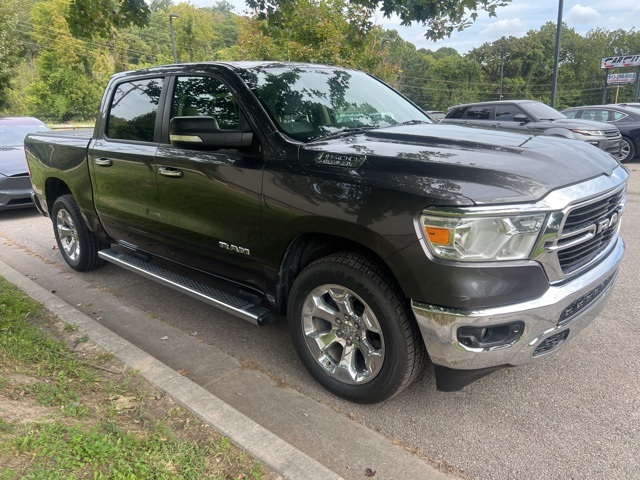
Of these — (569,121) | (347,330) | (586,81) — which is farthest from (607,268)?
(586,81)

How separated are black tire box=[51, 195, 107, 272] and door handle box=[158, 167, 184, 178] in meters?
1.96

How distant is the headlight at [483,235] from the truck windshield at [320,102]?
3.95ft

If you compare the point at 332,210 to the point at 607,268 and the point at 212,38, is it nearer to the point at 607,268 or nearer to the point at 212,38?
the point at 607,268

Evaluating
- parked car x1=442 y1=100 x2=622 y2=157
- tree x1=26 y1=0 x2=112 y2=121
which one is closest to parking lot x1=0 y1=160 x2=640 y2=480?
parked car x1=442 y1=100 x2=622 y2=157

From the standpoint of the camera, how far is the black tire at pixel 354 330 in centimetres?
256

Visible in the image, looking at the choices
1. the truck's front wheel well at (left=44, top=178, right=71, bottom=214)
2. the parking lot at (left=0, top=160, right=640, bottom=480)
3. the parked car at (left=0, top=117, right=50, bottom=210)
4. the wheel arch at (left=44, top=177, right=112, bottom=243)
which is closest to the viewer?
the parking lot at (left=0, top=160, right=640, bottom=480)

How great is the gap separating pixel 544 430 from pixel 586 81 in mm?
83549

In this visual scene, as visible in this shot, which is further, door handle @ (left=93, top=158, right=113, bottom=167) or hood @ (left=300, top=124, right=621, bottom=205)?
door handle @ (left=93, top=158, right=113, bottom=167)

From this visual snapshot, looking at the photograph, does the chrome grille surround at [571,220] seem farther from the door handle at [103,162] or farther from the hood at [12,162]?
the hood at [12,162]

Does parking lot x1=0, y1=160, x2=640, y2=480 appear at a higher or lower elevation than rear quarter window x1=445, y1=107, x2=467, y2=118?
lower

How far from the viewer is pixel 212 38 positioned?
2415 inches

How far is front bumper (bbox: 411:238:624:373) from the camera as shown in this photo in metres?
2.29

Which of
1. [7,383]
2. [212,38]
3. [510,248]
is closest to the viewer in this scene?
[510,248]

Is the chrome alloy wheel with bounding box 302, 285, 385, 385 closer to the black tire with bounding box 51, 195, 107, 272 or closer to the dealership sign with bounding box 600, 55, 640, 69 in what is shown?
the black tire with bounding box 51, 195, 107, 272
